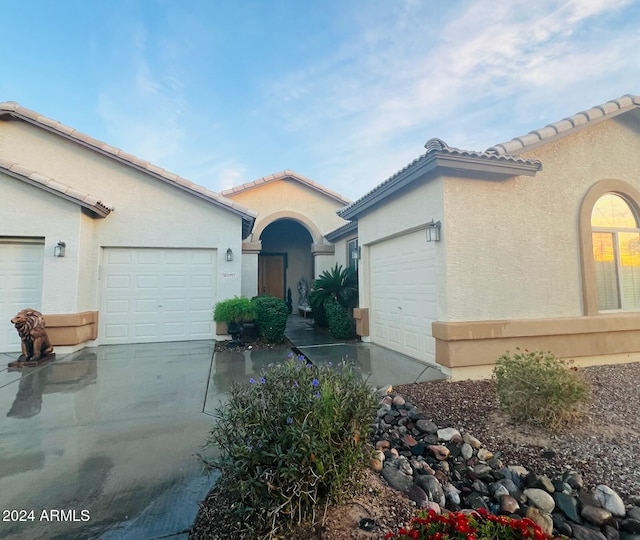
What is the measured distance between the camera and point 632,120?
7.09 meters

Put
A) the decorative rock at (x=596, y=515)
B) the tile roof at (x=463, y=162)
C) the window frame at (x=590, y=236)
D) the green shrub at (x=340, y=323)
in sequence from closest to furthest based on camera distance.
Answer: the decorative rock at (x=596, y=515) → the tile roof at (x=463, y=162) → the window frame at (x=590, y=236) → the green shrub at (x=340, y=323)

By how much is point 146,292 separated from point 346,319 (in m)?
5.91

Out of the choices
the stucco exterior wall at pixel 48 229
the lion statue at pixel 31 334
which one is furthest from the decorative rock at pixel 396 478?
the stucco exterior wall at pixel 48 229

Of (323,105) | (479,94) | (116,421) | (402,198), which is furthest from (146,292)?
(479,94)

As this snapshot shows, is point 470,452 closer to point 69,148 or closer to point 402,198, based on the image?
point 402,198

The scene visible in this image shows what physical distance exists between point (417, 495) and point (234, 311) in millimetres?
7067

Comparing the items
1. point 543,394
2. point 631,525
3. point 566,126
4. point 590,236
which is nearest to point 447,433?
point 543,394

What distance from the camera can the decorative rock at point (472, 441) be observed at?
128 inches

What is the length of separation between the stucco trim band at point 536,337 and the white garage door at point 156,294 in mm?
6750

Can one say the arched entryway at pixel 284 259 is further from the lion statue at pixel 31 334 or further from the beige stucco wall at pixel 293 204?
the lion statue at pixel 31 334

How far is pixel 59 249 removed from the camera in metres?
7.72

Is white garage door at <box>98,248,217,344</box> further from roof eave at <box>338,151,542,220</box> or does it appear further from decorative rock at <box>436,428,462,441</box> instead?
decorative rock at <box>436,428,462,441</box>

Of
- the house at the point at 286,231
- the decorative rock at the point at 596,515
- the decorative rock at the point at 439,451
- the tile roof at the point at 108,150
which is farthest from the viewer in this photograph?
the house at the point at 286,231

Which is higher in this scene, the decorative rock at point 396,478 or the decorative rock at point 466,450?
the decorative rock at point 396,478
